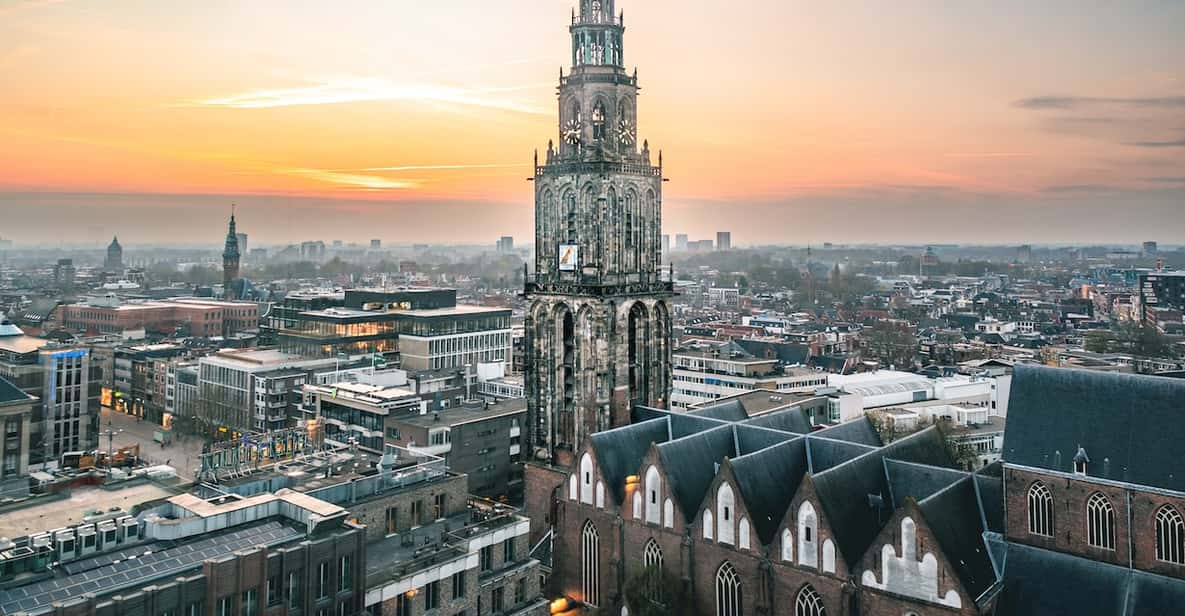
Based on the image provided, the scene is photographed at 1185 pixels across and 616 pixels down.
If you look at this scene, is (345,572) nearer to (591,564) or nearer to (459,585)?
(459,585)

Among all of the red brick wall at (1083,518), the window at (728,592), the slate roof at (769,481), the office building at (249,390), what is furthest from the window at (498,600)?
the office building at (249,390)

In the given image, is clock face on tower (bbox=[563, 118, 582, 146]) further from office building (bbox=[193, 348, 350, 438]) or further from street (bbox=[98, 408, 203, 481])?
office building (bbox=[193, 348, 350, 438])

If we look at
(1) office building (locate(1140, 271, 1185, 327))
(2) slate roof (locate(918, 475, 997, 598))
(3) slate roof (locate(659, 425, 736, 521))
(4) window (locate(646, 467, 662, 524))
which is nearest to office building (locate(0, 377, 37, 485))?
(4) window (locate(646, 467, 662, 524))

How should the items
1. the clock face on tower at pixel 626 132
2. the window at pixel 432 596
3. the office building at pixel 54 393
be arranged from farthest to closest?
the office building at pixel 54 393, the clock face on tower at pixel 626 132, the window at pixel 432 596

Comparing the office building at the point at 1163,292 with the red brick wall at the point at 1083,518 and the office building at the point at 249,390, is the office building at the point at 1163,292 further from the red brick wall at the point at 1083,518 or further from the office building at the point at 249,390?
the red brick wall at the point at 1083,518

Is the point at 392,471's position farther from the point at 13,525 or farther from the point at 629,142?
the point at 629,142
